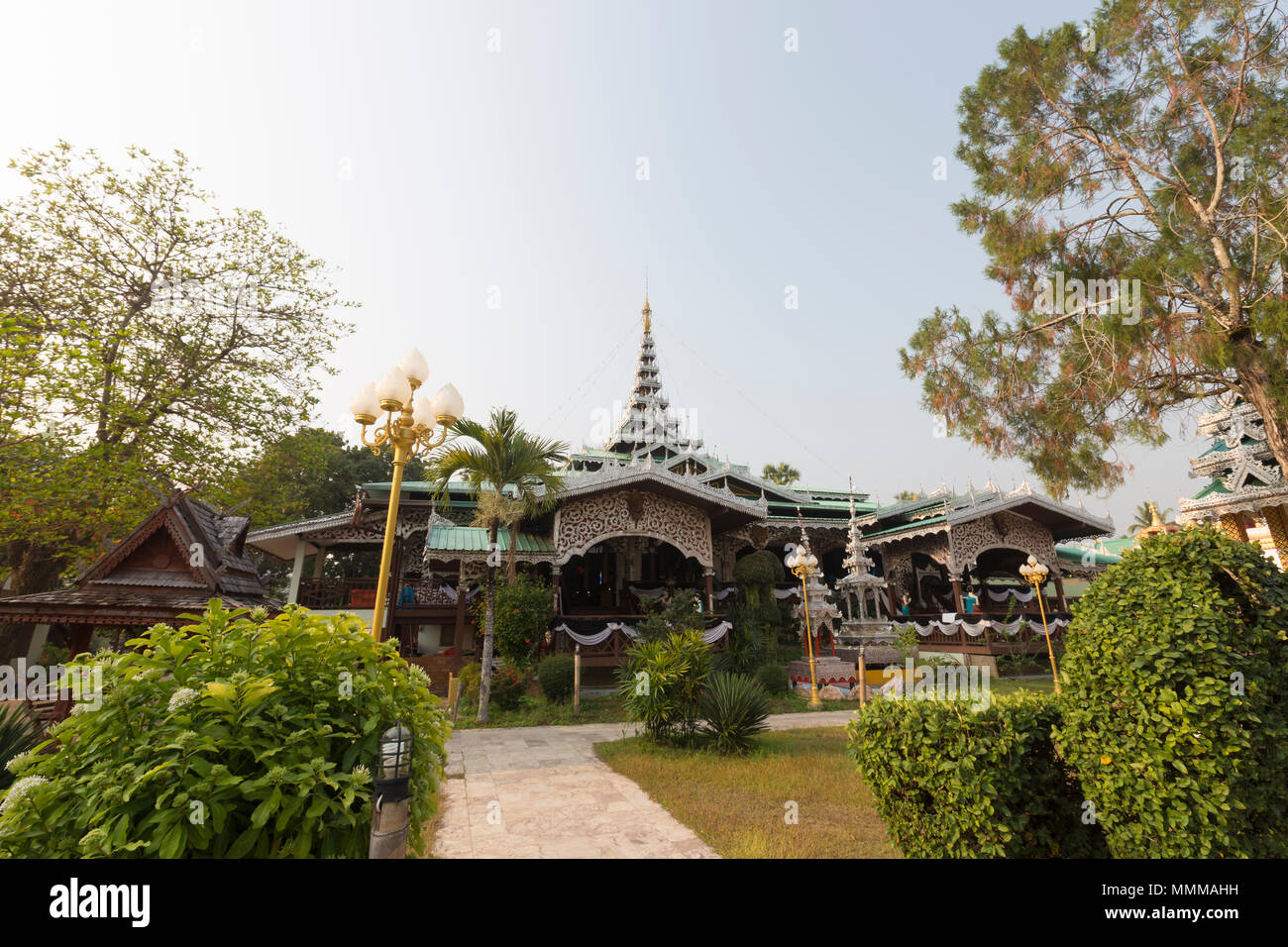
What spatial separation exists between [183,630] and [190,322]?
16.4m

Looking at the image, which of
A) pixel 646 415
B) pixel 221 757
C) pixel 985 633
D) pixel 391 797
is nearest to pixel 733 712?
pixel 391 797

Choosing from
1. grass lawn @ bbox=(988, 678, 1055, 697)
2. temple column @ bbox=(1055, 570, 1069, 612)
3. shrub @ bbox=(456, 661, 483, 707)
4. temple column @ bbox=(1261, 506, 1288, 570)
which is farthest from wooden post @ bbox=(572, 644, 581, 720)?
temple column @ bbox=(1055, 570, 1069, 612)

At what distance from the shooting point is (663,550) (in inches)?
880

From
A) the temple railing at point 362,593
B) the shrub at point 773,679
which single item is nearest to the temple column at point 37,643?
the temple railing at point 362,593

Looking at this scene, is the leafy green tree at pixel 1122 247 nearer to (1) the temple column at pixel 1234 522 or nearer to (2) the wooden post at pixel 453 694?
(1) the temple column at pixel 1234 522

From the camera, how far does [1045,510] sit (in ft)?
69.7

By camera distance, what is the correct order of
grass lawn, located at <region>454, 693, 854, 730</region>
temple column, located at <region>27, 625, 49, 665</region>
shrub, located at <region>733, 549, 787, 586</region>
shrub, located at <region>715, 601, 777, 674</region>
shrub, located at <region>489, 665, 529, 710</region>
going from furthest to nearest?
shrub, located at <region>733, 549, 787, 586</region>
shrub, located at <region>715, 601, 777, 674</region>
temple column, located at <region>27, 625, 49, 665</region>
shrub, located at <region>489, 665, 529, 710</region>
grass lawn, located at <region>454, 693, 854, 730</region>

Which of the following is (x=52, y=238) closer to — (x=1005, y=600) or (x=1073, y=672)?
(x=1073, y=672)

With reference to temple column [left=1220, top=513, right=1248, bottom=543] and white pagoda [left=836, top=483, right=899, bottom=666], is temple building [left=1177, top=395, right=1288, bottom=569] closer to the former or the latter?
temple column [left=1220, top=513, right=1248, bottom=543]

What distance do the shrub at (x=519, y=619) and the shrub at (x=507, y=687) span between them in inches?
11.3

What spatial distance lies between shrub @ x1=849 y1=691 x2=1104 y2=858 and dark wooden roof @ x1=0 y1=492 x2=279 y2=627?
8347 mm

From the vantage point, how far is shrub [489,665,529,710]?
42.5ft
